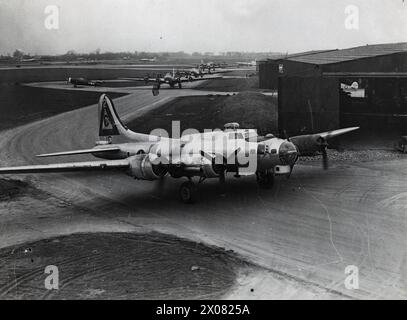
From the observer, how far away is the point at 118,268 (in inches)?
598

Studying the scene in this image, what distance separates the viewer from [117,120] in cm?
2777

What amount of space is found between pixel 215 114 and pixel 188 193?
28866mm

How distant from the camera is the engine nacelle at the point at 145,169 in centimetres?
2112

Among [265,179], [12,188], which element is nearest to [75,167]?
[12,188]

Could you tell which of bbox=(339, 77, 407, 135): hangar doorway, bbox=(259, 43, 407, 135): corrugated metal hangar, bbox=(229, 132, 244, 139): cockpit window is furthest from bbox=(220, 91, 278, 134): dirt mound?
bbox=(229, 132, 244, 139): cockpit window

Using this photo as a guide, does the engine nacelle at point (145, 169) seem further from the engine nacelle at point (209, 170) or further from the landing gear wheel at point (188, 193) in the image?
the engine nacelle at point (209, 170)

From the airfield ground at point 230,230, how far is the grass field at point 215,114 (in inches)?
618

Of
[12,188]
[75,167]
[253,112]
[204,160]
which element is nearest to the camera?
[204,160]

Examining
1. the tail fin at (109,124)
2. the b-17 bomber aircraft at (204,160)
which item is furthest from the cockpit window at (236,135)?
the tail fin at (109,124)

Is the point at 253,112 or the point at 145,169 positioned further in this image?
the point at 253,112

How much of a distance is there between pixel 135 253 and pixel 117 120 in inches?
508

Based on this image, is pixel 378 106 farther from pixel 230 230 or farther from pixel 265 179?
pixel 230 230

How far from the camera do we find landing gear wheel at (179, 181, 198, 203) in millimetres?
21500

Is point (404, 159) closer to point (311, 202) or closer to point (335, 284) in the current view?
point (311, 202)
